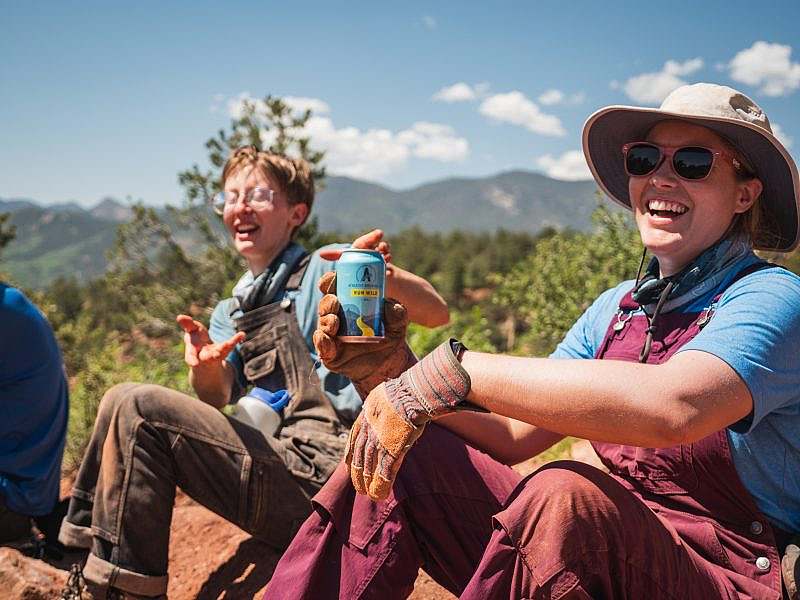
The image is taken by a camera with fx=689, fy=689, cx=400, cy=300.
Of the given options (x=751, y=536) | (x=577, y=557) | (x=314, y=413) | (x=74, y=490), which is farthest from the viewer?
(x=314, y=413)

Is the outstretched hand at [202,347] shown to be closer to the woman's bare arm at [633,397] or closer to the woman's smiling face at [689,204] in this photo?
the woman's bare arm at [633,397]

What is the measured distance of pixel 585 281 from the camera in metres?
7.41

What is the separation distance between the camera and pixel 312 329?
292cm

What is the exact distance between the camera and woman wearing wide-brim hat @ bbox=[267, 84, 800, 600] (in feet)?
4.90

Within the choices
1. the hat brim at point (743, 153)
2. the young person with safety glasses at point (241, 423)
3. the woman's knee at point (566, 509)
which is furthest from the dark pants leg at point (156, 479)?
the hat brim at point (743, 153)

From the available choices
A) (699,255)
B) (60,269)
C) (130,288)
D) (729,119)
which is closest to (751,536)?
(699,255)

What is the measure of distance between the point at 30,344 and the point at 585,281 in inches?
221

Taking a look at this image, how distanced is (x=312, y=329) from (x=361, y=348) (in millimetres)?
972

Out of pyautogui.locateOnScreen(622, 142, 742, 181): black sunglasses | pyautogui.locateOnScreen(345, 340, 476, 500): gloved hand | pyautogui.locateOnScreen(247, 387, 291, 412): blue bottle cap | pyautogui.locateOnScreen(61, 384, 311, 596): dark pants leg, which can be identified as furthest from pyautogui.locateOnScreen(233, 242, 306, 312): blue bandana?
pyautogui.locateOnScreen(622, 142, 742, 181): black sunglasses

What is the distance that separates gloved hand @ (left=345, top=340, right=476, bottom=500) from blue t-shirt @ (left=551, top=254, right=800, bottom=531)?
532 millimetres

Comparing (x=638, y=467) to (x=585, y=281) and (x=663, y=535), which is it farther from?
(x=585, y=281)

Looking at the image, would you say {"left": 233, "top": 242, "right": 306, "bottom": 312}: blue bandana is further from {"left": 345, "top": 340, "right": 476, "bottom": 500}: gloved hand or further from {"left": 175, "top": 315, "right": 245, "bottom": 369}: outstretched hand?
{"left": 345, "top": 340, "right": 476, "bottom": 500}: gloved hand

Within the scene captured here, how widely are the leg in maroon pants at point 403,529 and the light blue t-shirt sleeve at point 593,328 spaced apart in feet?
1.55

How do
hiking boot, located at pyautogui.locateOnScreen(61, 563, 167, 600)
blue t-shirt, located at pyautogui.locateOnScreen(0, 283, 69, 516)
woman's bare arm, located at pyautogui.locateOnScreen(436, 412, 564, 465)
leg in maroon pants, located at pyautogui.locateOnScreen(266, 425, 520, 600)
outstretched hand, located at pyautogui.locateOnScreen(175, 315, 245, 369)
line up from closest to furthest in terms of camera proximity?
leg in maroon pants, located at pyautogui.locateOnScreen(266, 425, 520, 600) → woman's bare arm, located at pyautogui.locateOnScreen(436, 412, 564, 465) → hiking boot, located at pyautogui.locateOnScreen(61, 563, 167, 600) → outstretched hand, located at pyautogui.locateOnScreen(175, 315, 245, 369) → blue t-shirt, located at pyautogui.locateOnScreen(0, 283, 69, 516)
